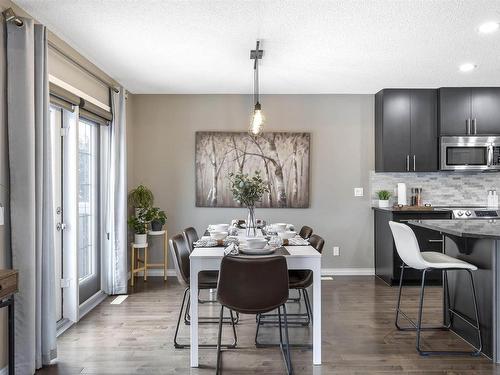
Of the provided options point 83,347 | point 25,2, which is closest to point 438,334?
point 83,347

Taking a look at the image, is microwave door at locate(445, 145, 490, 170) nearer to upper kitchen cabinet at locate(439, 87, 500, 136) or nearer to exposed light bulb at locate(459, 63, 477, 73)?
upper kitchen cabinet at locate(439, 87, 500, 136)

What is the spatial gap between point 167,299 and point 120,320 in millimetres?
737

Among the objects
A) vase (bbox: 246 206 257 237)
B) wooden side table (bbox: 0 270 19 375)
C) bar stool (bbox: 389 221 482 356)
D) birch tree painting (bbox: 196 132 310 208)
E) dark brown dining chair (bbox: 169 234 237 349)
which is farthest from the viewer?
birch tree painting (bbox: 196 132 310 208)

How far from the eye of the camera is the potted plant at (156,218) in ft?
16.8

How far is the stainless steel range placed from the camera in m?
5.02

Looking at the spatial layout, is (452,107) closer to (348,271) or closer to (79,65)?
(348,271)

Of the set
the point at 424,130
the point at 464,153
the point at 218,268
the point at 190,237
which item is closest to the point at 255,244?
the point at 218,268

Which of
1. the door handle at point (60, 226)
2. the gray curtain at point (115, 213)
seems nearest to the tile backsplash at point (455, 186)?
the gray curtain at point (115, 213)

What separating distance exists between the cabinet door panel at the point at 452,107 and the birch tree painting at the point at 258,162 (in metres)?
1.75

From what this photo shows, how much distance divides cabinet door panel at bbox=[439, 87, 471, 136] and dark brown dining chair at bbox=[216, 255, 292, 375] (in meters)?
3.72

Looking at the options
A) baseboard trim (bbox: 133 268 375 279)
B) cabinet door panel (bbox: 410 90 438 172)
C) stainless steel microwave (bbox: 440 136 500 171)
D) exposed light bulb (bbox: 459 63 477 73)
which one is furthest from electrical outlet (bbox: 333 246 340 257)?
exposed light bulb (bbox: 459 63 477 73)

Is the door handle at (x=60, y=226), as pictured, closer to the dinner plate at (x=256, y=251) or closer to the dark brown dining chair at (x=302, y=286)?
the dinner plate at (x=256, y=251)

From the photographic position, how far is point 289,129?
561cm

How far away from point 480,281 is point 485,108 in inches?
121
